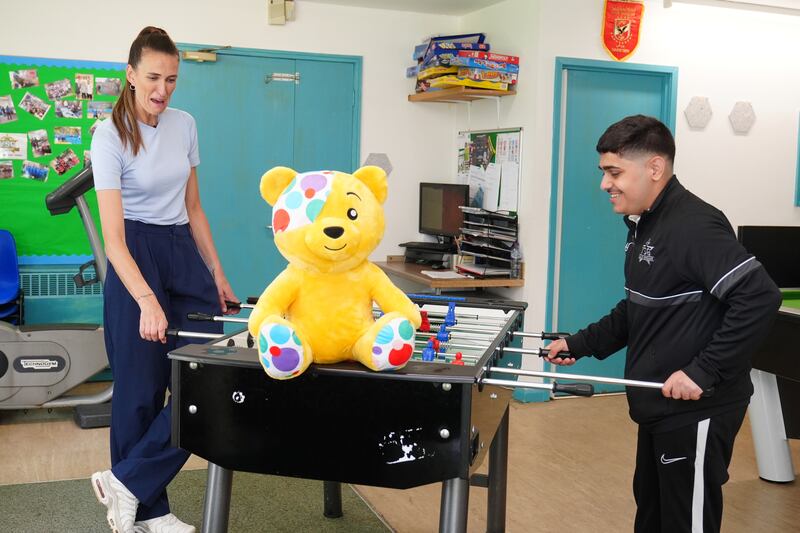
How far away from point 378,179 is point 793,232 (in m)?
2.51

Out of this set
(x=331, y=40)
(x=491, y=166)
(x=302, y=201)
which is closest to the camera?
(x=302, y=201)

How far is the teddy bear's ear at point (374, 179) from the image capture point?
1891mm

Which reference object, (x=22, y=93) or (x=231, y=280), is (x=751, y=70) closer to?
(x=231, y=280)

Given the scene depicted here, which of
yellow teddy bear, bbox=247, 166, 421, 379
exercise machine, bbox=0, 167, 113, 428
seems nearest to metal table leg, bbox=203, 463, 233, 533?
yellow teddy bear, bbox=247, 166, 421, 379

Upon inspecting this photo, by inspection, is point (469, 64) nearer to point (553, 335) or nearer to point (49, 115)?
point (49, 115)

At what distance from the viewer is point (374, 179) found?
6.23ft

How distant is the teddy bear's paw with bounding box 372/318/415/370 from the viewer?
67.2 inches

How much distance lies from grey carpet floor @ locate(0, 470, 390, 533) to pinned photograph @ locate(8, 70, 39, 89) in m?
2.39

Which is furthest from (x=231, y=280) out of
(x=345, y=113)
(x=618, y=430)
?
(x=618, y=430)

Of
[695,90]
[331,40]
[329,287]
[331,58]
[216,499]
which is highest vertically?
[331,40]

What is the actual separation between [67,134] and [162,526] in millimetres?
2899

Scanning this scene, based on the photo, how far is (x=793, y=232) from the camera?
3.69 meters

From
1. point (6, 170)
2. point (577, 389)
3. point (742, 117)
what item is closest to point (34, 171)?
point (6, 170)

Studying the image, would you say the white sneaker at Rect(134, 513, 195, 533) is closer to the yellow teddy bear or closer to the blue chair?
the yellow teddy bear
